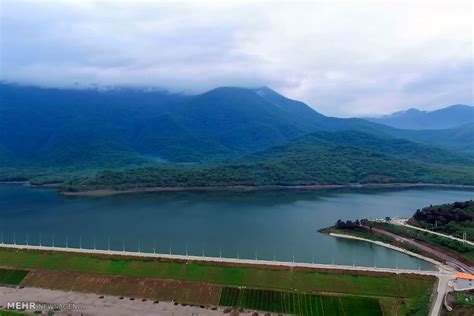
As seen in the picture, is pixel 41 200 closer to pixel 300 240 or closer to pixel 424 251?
pixel 300 240

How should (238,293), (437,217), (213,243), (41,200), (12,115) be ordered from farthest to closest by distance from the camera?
(12,115) → (41,200) → (437,217) → (213,243) → (238,293)

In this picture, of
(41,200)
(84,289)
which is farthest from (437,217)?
(41,200)

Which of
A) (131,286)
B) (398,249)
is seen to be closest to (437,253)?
(398,249)

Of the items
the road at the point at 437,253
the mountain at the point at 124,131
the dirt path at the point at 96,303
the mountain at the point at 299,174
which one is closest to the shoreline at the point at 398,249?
the road at the point at 437,253

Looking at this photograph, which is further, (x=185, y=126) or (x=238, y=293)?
(x=185, y=126)

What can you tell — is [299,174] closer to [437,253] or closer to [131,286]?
[437,253]
